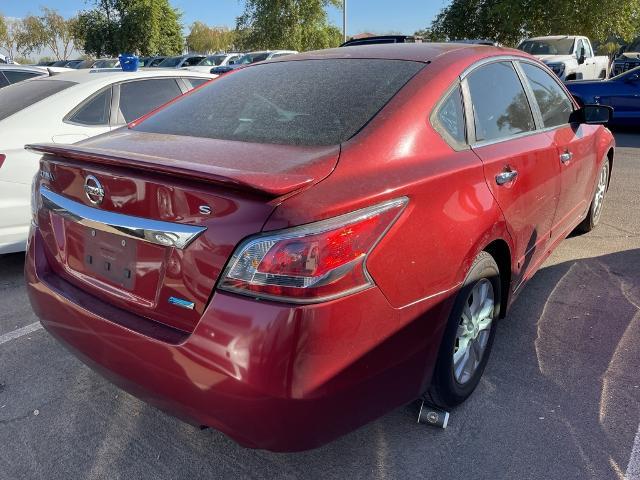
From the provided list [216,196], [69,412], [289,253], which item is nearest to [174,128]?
[216,196]

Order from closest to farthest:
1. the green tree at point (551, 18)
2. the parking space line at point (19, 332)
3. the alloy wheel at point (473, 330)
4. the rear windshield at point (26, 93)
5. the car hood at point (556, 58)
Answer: the alloy wheel at point (473, 330) → the parking space line at point (19, 332) → the rear windshield at point (26, 93) → the car hood at point (556, 58) → the green tree at point (551, 18)

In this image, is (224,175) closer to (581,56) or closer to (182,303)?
(182,303)

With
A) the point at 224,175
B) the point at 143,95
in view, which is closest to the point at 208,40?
the point at 143,95

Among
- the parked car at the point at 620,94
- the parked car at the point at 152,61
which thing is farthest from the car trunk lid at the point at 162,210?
the parked car at the point at 152,61

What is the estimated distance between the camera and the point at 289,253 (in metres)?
1.75

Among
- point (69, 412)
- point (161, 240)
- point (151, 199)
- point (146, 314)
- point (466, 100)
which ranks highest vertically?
point (466, 100)

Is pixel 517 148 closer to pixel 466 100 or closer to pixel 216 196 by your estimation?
pixel 466 100

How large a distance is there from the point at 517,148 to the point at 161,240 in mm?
1843

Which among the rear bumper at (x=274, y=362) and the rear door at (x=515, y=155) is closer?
the rear bumper at (x=274, y=362)

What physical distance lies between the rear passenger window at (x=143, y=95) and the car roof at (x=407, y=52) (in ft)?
7.69

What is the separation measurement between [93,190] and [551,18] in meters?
25.4

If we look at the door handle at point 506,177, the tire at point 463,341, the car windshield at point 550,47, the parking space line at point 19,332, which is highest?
the car windshield at point 550,47

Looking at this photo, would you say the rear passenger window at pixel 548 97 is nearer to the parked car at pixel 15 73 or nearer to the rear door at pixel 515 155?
the rear door at pixel 515 155

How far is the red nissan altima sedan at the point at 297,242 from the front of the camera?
1775mm
